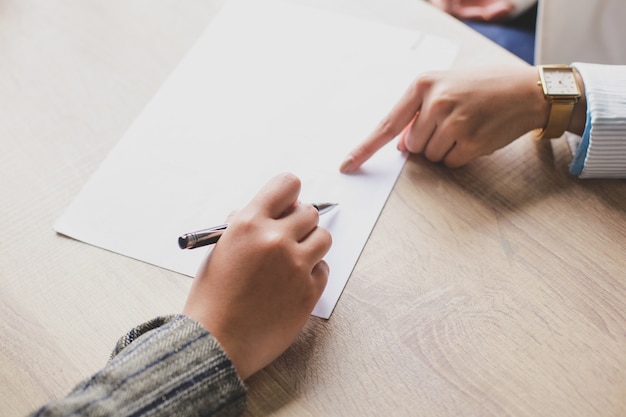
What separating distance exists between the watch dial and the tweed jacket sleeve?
1.72 ft

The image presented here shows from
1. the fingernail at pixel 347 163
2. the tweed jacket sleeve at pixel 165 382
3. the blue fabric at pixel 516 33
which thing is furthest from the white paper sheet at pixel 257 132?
the blue fabric at pixel 516 33

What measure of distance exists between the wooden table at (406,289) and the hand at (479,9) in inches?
20.2

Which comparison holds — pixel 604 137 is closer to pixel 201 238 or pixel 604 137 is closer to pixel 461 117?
pixel 461 117

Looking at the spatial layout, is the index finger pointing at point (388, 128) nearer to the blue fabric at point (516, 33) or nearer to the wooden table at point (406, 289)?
the wooden table at point (406, 289)

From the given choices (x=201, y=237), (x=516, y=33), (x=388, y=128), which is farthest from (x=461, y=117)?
(x=516, y=33)

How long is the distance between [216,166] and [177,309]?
20 centimetres

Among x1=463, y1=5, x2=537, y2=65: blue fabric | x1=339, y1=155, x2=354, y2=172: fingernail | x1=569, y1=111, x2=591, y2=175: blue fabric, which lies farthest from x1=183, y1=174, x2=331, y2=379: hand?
x1=463, y1=5, x2=537, y2=65: blue fabric

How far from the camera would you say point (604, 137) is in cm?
76

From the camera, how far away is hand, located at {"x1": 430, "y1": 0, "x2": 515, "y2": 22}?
1.34 m

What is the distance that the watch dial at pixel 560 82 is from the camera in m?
0.79

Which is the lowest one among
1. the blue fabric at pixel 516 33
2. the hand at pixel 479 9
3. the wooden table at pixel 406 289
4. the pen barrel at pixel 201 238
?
the blue fabric at pixel 516 33

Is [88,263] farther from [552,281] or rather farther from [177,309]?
[552,281]

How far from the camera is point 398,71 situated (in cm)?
90

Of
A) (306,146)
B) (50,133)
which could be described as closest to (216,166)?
(306,146)
